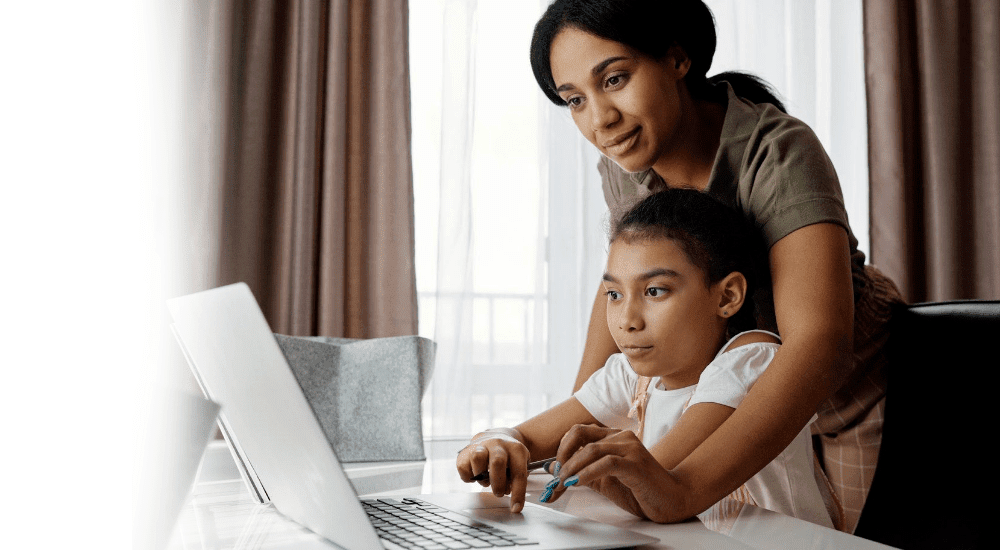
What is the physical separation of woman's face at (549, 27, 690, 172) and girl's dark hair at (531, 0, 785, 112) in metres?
0.01

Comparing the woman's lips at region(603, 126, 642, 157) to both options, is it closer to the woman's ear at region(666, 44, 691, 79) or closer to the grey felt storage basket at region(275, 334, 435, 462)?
the woman's ear at region(666, 44, 691, 79)

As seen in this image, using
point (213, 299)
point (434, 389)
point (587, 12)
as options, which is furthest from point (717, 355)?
point (434, 389)

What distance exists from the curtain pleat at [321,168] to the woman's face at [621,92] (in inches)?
57.1

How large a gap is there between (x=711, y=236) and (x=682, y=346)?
13 cm

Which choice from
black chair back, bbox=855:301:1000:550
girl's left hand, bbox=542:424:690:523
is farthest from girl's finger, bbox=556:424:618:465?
black chair back, bbox=855:301:1000:550

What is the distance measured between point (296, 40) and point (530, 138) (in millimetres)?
783

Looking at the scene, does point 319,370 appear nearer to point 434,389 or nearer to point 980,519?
point 980,519

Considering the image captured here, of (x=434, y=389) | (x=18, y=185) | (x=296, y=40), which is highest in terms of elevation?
(x=296, y=40)

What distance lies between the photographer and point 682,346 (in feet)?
2.97

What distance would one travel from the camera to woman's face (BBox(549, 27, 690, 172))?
0.96 meters

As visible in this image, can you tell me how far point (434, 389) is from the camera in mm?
2395

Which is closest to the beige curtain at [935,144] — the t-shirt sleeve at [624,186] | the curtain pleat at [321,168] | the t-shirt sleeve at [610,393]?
the curtain pleat at [321,168]

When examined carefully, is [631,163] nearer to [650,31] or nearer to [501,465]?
[650,31]

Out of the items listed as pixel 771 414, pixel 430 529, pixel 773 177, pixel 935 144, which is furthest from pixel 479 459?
pixel 935 144
